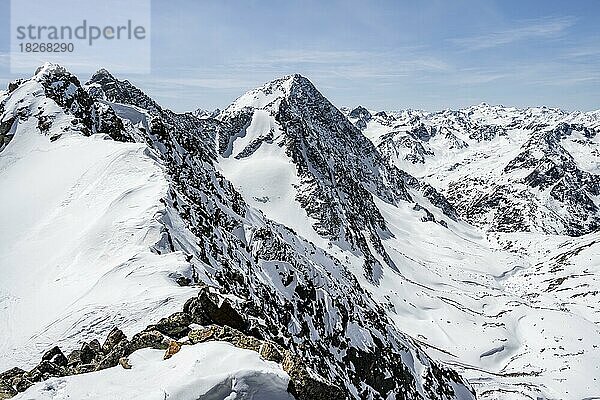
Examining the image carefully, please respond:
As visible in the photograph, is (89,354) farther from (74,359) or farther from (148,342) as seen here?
(148,342)

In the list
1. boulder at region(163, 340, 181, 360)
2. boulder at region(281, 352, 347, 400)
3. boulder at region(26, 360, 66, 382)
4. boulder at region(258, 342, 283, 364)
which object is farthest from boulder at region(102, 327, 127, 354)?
boulder at region(281, 352, 347, 400)

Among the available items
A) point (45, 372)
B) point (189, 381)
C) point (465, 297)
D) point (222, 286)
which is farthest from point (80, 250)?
point (465, 297)

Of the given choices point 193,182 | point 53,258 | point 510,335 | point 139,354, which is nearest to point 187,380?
point 139,354

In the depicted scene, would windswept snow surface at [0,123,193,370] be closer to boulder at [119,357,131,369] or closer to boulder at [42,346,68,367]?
boulder at [42,346,68,367]

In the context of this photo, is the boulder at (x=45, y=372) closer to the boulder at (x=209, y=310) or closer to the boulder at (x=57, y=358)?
the boulder at (x=57, y=358)

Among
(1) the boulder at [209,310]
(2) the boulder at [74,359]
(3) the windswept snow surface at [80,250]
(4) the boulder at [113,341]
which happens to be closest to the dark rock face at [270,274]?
(1) the boulder at [209,310]

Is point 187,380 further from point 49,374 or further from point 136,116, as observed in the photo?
point 136,116
